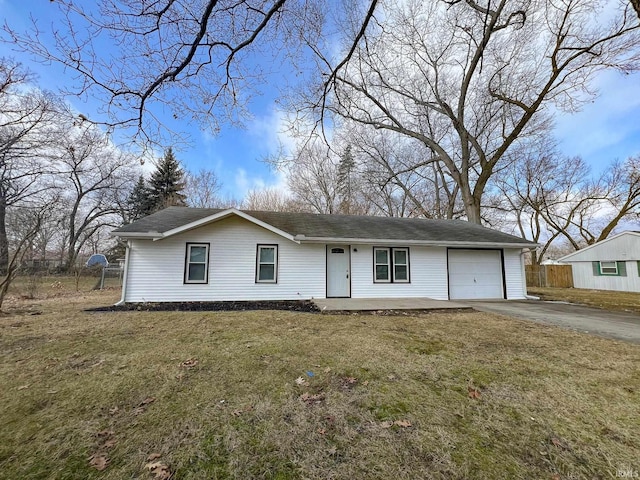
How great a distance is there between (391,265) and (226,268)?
20.6 ft

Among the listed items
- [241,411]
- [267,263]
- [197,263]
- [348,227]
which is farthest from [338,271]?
[241,411]

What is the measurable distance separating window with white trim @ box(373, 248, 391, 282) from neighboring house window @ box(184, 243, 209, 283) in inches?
247

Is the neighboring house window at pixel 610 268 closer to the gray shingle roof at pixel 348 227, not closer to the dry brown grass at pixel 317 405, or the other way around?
the gray shingle roof at pixel 348 227

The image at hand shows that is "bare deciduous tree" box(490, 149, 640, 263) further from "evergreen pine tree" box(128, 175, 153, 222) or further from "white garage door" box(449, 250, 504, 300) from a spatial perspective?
"evergreen pine tree" box(128, 175, 153, 222)

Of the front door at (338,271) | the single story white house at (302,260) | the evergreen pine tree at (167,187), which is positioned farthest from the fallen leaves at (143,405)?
the evergreen pine tree at (167,187)

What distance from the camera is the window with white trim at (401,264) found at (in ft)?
36.5

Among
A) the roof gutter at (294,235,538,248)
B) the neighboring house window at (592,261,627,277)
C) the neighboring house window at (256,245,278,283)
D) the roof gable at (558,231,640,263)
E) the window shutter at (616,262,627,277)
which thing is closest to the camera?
the roof gutter at (294,235,538,248)

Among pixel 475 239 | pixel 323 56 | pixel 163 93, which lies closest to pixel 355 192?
pixel 475 239

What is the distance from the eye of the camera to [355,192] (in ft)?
82.1

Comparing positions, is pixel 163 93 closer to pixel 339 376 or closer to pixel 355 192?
pixel 339 376

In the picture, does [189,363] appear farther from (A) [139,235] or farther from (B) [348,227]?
(B) [348,227]

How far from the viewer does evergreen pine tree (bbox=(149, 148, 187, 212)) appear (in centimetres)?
2555

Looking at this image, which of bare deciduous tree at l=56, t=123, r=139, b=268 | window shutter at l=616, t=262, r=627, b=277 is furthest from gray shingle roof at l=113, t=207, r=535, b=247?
bare deciduous tree at l=56, t=123, r=139, b=268

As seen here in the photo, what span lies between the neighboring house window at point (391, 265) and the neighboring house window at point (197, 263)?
6.27 metres
